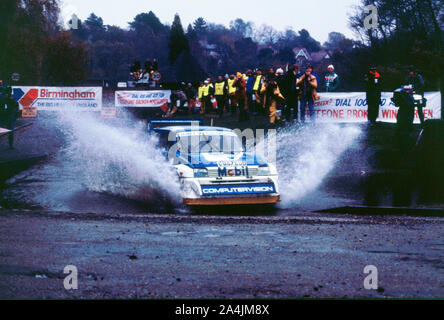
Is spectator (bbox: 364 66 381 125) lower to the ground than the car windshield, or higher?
higher

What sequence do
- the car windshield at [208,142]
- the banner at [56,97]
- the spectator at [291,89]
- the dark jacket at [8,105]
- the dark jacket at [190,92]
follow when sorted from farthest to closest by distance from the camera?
the dark jacket at [190,92] < the banner at [56,97] < the dark jacket at [8,105] < the spectator at [291,89] < the car windshield at [208,142]

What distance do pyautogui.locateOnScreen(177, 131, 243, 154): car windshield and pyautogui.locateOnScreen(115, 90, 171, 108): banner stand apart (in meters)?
22.0

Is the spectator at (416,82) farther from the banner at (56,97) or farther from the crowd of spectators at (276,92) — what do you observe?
the banner at (56,97)

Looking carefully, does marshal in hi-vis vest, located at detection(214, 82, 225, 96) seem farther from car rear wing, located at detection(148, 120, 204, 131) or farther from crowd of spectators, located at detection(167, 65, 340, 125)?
car rear wing, located at detection(148, 120, 204, 131)

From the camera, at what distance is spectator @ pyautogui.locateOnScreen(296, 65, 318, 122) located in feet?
74.2

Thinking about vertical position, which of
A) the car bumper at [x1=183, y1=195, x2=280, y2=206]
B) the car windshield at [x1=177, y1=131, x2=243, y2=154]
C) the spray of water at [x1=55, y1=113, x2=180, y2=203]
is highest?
the car windshield at [x1=177, y1=131, x2=243, y2=154]

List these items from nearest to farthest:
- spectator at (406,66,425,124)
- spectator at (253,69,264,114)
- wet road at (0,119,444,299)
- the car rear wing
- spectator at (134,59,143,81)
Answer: wet road at (0,119,444,299)
the car rear wing
spectator at (406,66,425,124)
spectator at (253,69,264,114)
spectator at (134,59,143,81)


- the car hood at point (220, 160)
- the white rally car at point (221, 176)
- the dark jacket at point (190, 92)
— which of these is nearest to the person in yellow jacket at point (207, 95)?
the dark jacket at point (190, 92)

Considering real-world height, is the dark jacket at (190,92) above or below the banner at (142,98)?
above

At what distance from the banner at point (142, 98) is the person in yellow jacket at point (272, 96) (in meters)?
Answer: 12.7

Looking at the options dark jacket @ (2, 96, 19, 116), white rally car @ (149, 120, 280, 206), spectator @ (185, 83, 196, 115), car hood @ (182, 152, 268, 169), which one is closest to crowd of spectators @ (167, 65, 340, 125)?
spectator @ (185, 83, 196, 115)

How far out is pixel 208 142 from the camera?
14141 millimetres

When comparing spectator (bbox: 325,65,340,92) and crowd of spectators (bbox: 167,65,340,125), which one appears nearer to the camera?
crowd of spectators (bbox: 167,65,340,125)

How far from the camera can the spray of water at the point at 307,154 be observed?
15930mm
